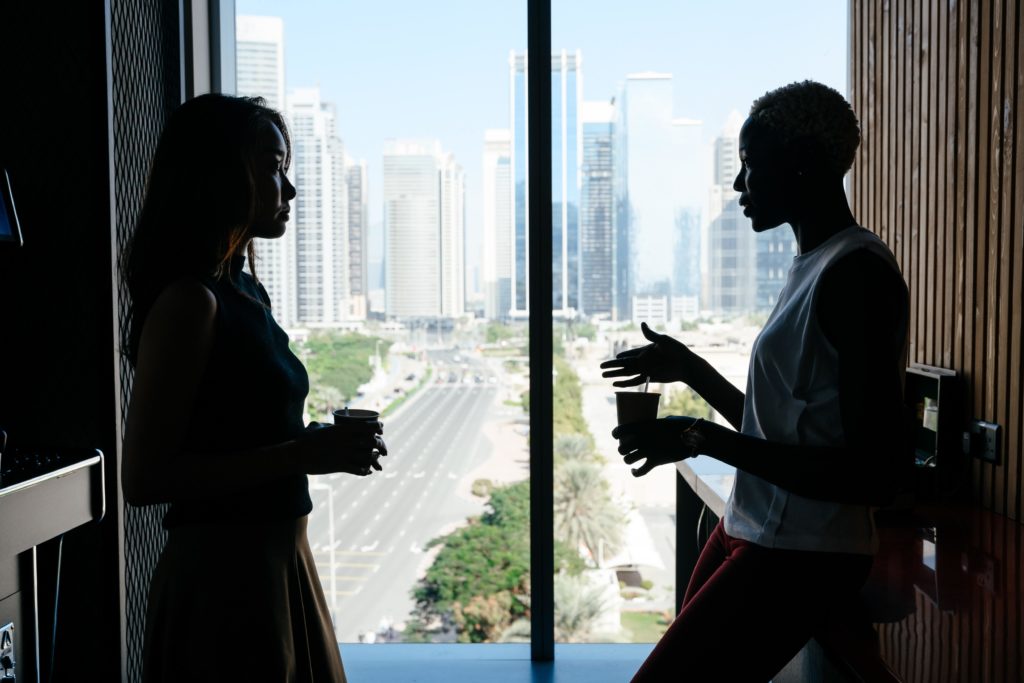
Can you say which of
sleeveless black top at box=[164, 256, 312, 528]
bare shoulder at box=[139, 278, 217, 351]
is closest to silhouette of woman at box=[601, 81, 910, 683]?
sleeveless black top at box=[164, 256, 312, 528]

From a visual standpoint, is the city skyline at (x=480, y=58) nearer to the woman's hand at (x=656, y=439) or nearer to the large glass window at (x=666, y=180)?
the large glass window at (x=666, y=180)

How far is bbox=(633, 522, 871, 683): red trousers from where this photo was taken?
3.76ft

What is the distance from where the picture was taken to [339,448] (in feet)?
3.93

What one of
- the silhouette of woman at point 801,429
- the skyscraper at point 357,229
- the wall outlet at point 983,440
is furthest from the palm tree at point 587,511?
the silhouette of woman at point 801,429

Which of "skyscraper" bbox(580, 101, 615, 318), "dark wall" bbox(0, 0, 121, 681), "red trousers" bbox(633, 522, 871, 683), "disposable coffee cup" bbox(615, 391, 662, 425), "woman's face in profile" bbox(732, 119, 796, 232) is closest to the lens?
"red trousers" bbox(633, 522, 871, 683)

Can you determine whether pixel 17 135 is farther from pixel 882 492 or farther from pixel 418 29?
pixel 882 492

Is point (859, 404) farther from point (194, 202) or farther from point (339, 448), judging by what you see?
point (194, 202)

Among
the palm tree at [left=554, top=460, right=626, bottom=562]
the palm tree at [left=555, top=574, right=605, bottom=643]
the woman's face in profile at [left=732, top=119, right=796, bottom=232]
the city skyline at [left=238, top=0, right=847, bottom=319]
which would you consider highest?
the city skyline at [left=238, top=0, right=847, bottom=319]

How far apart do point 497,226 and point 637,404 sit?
1625mm

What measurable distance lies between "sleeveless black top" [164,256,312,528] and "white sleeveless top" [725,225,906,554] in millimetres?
706

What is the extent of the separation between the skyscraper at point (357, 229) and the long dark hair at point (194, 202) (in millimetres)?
1744

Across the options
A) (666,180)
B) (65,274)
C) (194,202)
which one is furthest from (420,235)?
(194,202)

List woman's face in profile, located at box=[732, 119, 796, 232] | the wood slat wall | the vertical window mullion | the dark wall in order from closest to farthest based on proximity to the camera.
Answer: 1. woman's face in profile, located at box=[732, 119, 796, 232]
2. the wood slat wall
3. the dark wall
4. the vertical window mullion

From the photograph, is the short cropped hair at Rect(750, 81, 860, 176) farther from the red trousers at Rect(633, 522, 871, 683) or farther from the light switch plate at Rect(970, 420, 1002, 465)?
the light switch plate at Rect(970, 420, 1002, 465)
